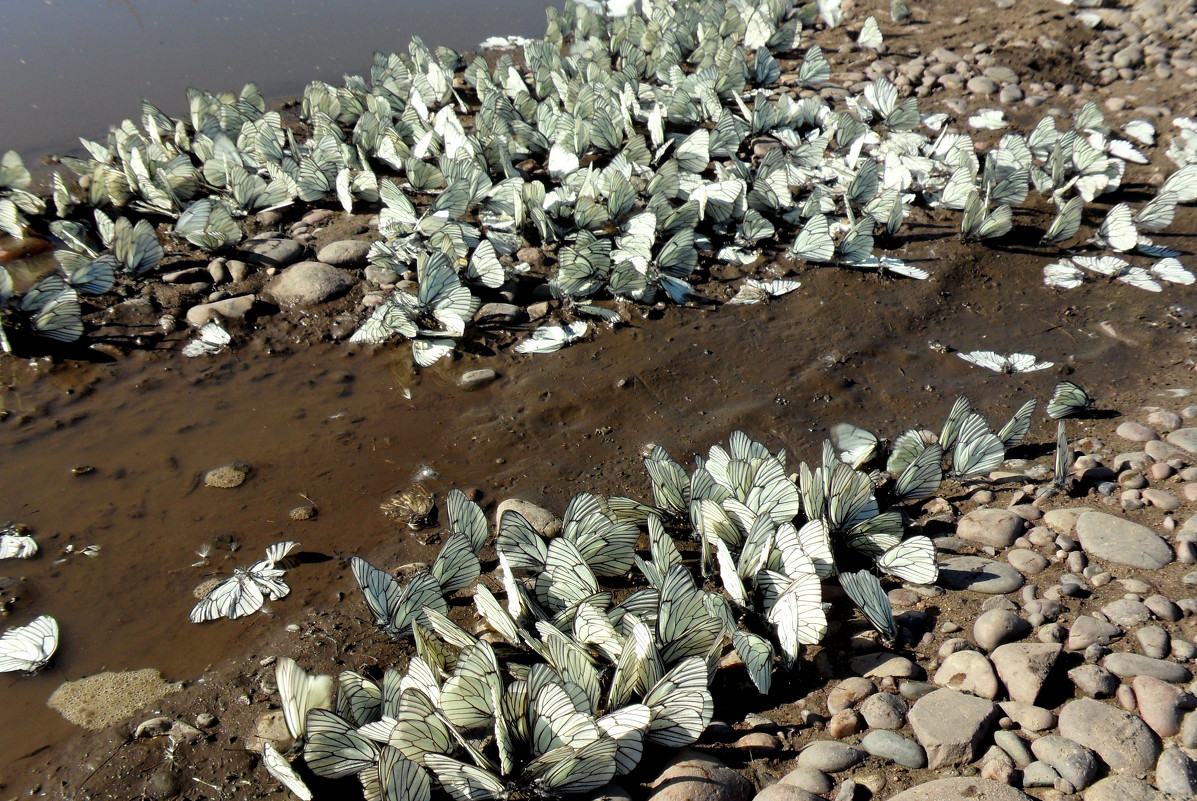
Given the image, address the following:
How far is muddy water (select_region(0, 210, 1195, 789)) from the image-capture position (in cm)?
338

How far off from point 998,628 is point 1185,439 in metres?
1.63

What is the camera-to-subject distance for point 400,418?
4289 millimetres

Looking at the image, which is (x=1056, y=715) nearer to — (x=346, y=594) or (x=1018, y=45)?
(x=346, y=594)

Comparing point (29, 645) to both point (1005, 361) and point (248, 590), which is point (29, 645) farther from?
point (1005, 361)

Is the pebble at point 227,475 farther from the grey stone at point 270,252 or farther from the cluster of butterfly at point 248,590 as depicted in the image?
the grey stone at point 270,252

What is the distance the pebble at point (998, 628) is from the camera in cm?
280

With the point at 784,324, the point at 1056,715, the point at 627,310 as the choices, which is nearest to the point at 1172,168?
the point at 784,324

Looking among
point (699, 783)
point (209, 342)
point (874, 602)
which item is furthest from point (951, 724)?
point (209, 342)

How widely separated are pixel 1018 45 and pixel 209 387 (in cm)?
722

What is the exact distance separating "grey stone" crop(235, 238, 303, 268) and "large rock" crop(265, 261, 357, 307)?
15 centimetres

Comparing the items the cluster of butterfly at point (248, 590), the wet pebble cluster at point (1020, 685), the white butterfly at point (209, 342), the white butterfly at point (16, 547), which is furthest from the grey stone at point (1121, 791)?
the white butterfly at point (209, 342)

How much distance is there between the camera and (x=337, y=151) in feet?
19.6

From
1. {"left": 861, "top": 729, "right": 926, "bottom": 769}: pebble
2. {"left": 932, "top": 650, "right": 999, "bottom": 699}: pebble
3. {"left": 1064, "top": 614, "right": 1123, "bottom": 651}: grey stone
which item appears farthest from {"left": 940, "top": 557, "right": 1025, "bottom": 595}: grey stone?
{"left": 861, "top": 729, "right": 926, "bottom": 769}: pebble

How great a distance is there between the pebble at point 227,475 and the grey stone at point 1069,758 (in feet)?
10.5
